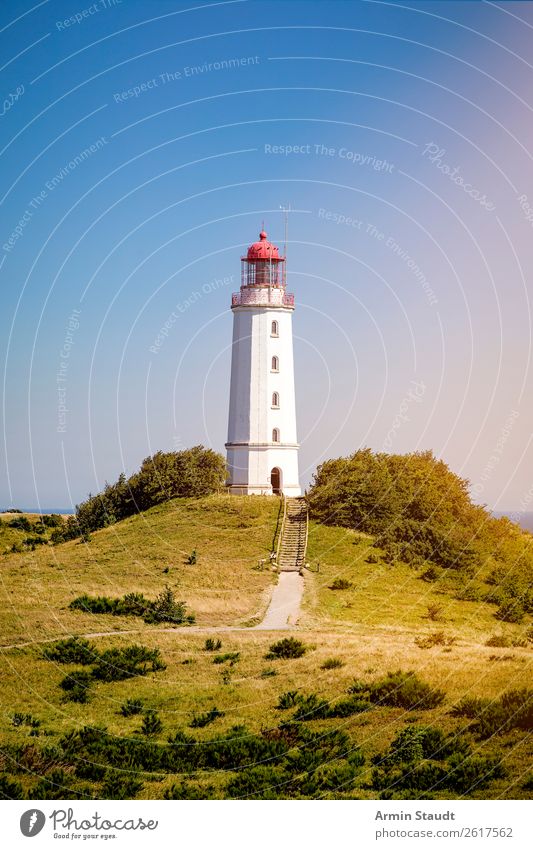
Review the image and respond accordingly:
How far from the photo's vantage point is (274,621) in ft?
136

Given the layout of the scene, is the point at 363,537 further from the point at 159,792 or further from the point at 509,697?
the point at 159,792

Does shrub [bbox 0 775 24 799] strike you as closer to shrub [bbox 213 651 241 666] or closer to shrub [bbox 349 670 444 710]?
shrub [bbox 349 670 444 710]

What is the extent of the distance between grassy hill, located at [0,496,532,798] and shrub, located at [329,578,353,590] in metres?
0.10

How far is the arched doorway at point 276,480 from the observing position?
59688 millimetres

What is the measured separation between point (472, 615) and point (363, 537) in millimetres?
10391

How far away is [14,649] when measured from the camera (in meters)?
36.6

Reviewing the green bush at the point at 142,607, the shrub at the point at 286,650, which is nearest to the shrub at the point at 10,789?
the shrub at the point at 286,650

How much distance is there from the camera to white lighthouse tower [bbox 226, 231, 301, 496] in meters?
59.2

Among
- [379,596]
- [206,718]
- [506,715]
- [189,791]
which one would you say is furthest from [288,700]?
[379,596]

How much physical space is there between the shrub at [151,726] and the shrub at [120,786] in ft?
9.90

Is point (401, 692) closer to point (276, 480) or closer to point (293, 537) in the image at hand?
point (293, 537)

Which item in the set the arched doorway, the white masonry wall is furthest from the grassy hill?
the white masonry wall

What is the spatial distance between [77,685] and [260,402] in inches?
1108

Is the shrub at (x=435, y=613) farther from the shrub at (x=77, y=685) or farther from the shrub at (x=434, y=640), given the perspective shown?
the shrub at (x=77, y=685)
